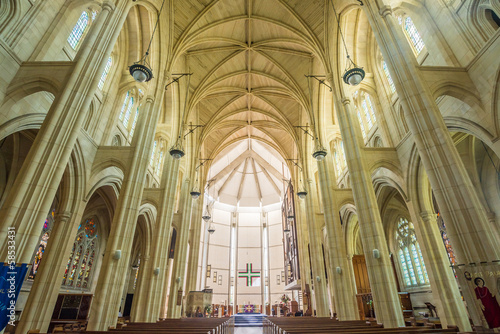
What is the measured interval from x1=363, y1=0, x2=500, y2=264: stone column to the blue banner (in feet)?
33.1

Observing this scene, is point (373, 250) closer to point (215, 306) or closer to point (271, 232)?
point (215, 306)

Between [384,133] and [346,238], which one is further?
[346,238]

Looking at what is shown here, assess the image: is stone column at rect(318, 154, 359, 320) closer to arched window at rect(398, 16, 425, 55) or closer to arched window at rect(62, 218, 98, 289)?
arched window at rect(398, 16, 425, 55)

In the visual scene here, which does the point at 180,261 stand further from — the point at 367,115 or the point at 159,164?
the point at 367,115

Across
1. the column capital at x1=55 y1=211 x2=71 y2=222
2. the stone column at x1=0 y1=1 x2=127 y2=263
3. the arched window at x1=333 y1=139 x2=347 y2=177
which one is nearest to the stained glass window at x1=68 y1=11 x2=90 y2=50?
the stone column at x1=0 y1=1 x2=127 y2=263

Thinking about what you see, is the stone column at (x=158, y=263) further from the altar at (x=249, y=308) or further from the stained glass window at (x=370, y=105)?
the altar at (x=249, y=308)

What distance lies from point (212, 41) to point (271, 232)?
30.8 metres

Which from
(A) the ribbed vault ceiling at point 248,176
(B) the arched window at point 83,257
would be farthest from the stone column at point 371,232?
(A) the ribbed vault ceiling at point 248,176

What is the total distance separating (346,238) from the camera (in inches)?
774

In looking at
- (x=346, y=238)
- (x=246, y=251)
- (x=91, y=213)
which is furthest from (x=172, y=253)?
(x=246, y=251)

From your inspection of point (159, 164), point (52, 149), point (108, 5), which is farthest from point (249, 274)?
point (108, 5)

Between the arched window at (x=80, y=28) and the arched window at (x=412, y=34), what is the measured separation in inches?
611

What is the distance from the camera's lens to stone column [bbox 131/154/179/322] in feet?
44.1

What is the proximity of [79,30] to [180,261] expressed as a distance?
1554 centimetres
